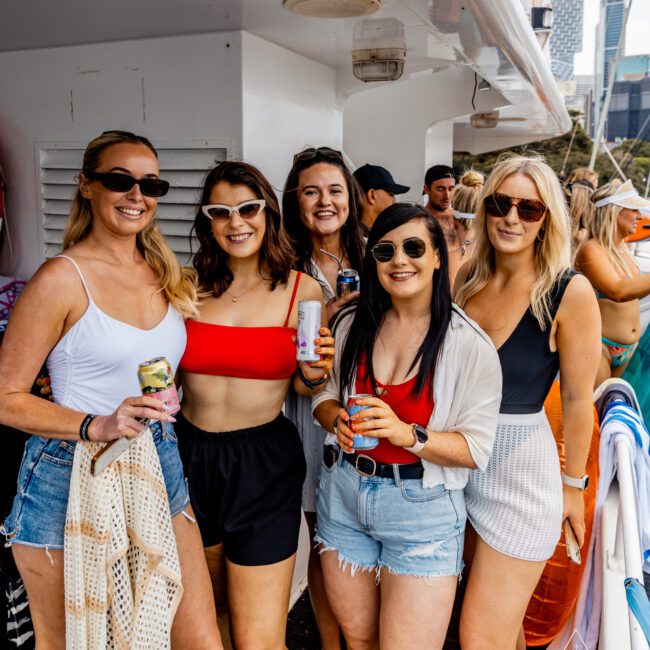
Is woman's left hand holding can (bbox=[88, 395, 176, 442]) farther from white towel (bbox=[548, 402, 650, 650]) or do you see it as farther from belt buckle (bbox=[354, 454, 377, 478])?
white towel (bbox=[548, 402, 650, 650])

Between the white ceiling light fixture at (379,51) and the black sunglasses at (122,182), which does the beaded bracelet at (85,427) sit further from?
the white ceiling light fixture at (379,51)

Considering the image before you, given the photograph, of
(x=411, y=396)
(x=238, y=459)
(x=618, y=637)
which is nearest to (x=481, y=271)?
(x=411, y=396)

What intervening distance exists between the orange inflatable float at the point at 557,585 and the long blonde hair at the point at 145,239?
5.49 ft

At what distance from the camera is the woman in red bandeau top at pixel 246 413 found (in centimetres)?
226

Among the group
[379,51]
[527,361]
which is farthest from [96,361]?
[379,51]

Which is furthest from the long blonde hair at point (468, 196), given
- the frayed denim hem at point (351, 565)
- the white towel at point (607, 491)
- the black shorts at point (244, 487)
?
the frayed denim hem at point (351, 565)

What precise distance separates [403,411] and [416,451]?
0.16 meters

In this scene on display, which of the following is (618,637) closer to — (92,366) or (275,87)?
(92,366)

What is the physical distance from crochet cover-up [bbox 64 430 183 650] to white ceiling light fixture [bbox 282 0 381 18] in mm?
1658

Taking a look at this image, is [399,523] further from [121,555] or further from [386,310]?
[121,555]

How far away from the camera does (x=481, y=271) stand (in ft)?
8.37

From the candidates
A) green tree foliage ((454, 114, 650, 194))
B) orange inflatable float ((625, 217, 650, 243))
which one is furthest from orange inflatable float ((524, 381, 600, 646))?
green tree foliage ((454, 114, 650, 194))

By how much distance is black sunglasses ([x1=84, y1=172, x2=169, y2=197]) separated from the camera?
2.10 m

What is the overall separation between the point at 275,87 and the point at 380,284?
1.51m
